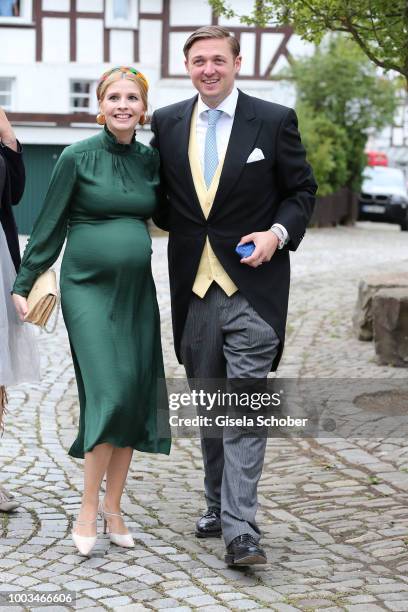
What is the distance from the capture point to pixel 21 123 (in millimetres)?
33188

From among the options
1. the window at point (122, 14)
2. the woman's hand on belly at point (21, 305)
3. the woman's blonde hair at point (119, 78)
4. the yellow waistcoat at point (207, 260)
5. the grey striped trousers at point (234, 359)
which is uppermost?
the window at point (122, 14)

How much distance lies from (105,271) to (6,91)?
31273mm

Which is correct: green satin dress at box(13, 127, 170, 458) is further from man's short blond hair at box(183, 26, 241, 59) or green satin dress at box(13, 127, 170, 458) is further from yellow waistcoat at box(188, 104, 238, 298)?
man's short blond hair at box(183, 26, 241, 59)

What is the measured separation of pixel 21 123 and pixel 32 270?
1128 inches

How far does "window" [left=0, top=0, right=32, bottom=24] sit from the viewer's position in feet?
113

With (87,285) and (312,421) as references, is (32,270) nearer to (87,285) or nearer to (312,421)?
(87,285)

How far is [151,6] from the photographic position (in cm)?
3509

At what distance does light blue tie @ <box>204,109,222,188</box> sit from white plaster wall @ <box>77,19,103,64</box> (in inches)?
1204

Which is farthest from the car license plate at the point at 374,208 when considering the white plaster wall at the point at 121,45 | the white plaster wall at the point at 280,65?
the white plaster wall at the point at 121,45

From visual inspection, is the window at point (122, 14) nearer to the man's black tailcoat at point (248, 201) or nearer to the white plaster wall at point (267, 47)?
the white plaster wall at point (267, 47)

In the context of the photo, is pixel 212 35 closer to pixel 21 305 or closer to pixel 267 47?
pixel 21 305

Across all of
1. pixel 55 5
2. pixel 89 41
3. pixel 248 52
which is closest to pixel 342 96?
pixel 248 52

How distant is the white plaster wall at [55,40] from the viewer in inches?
1368

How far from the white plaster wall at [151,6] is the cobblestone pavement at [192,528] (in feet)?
88.3
